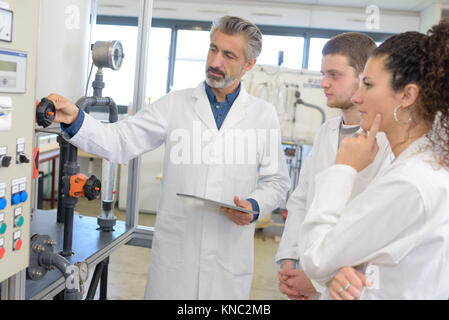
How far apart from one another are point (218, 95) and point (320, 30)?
4319 millimetres

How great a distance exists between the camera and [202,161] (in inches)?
58.4

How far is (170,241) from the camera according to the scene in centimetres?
149

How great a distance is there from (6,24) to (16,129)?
0.72 ft

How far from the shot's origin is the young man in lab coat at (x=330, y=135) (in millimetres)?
1228

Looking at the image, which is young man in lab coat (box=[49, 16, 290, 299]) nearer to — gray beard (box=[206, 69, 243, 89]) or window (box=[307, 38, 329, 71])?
gray beard (box=[206, 69, 243, 89])

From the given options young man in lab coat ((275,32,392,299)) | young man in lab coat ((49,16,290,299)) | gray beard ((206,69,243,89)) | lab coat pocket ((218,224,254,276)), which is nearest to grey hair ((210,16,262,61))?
young man in lab coat ((49,16,290,299))

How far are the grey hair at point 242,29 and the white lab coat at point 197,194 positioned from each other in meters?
0.23

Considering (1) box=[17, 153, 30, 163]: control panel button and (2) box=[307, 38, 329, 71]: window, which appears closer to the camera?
(1) box=[17, 153, 30, 163]: control panel button

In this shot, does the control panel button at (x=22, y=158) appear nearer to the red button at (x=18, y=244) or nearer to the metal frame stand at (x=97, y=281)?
the red button at (x=18, y=244)

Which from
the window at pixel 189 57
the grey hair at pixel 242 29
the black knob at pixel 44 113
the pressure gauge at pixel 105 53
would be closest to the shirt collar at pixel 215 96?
the grey hair at pixel 242 29

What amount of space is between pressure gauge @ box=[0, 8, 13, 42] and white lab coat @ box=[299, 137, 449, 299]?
2.47ft

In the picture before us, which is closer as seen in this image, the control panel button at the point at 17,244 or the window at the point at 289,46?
the control panel button at the point at 17,244

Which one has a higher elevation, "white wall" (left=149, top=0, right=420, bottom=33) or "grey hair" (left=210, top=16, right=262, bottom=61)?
"white wall" (left=149, top=0, right=420, bottom=33)

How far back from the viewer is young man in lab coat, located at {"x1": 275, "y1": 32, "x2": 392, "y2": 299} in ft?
4.03
